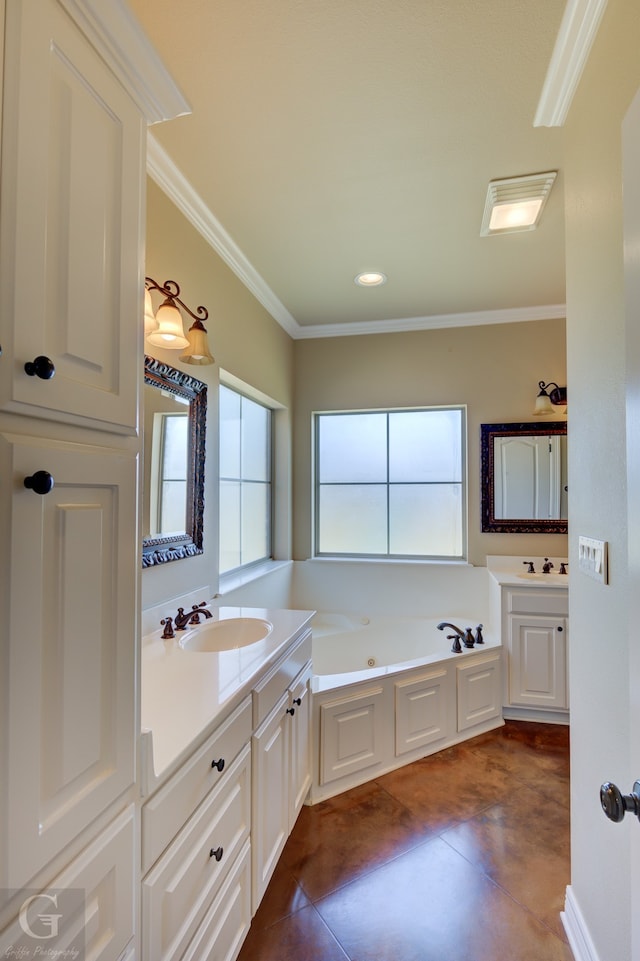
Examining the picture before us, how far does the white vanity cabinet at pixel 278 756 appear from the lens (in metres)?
1.38

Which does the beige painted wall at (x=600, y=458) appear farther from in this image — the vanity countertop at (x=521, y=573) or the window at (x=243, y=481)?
the window at (x=243, y=481)

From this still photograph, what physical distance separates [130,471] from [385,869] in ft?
6.08

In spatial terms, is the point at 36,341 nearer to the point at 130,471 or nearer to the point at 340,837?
the point at 130,471

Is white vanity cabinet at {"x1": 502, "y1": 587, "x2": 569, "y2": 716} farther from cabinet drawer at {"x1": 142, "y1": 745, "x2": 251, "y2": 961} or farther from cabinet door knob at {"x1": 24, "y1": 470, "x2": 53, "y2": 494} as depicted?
cabinet door knob at {"x1": 24, "y1": 470, "x2": 53, "y2": 494}

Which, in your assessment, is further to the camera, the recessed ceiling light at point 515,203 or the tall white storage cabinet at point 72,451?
the recessed ceiling light at point 515,203

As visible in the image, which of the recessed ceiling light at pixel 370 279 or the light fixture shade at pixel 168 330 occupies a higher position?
the recessed ceiling light at pixel 370 279

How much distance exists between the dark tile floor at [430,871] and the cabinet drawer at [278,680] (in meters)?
0.70

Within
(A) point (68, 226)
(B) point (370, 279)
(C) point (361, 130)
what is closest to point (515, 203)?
(C) point (361, 130)

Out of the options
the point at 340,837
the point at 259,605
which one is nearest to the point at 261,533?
the point at 259,605

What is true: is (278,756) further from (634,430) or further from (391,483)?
(391,483)

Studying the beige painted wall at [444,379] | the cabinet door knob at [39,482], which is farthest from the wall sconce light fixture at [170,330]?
the beige painted wall at [444,379]

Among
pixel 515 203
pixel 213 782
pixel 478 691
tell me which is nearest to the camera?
pixel 213 782

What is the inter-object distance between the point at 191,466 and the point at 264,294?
141cm

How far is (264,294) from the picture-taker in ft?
9.43
